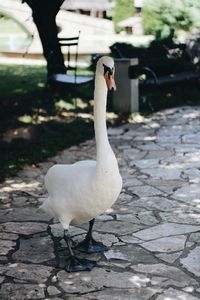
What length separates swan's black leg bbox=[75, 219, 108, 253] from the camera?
192 inches

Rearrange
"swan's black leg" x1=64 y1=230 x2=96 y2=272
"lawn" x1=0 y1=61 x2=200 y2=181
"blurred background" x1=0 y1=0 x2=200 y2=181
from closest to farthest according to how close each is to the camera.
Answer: "swan's black leg" x1=64 y1=230 x2=96 y2=272 → "lawn" x1=0 y1=61 x2=200 y2=181 → "blurred background" x1=0 y1=0 x2=200 y2=181

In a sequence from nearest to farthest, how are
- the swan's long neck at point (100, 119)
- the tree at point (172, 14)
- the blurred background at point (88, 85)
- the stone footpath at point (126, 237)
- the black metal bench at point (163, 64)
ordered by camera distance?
the stone footpath at point (126, 237) < the swan's long neck at point (100, 119) < the blurred background at point (88, 85) < the black metal bench at point (163, 64) < the tree at point (172, 14)

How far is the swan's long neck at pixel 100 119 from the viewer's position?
14.2ft

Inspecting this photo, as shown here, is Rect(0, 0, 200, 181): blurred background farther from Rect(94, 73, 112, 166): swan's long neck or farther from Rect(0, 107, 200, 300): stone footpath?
Rect(94, 73, 112, 166): swan's long neck

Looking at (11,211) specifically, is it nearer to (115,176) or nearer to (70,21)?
(115,176)

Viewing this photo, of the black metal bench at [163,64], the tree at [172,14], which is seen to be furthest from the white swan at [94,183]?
the tree at [172,14]

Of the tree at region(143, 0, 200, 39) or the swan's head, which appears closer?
the swan's head

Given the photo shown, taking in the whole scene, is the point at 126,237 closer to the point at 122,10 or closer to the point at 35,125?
the point at 35,125

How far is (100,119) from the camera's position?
4.42 meters

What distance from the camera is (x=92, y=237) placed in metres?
5.05

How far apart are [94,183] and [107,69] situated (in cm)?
91

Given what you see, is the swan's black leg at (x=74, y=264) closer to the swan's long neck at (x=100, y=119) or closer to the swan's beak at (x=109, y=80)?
the swan's long neck at (x=100, y=119)

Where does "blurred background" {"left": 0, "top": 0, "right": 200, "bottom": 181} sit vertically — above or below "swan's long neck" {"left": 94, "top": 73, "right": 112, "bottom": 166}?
below

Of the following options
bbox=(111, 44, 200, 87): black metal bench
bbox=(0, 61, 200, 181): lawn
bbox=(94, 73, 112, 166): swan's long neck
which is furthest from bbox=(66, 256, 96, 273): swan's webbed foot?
bbox=(111, 44, 200, 87): black metal bench
